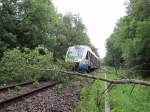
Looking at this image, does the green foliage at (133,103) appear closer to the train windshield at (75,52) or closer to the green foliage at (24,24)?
the train windshield at (75,52)

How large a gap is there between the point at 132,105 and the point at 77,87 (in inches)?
276

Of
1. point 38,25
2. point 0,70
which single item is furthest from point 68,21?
point 0,70

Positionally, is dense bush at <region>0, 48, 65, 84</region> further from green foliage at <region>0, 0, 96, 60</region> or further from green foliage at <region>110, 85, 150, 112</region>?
green foliage at <region>0, 0, 96, 60</region>

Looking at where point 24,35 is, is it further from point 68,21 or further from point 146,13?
point 68,21

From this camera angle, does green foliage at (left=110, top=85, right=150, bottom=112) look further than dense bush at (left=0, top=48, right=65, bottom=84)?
No

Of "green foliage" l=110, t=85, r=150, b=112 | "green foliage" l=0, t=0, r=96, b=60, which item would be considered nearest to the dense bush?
"green foliage" l=110, t=85, r=150, b=112

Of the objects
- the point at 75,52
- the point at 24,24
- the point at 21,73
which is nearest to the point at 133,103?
the point at 21,73

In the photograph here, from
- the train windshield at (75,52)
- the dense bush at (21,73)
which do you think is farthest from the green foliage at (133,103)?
the train windshield at (75,52)

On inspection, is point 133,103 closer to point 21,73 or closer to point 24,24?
point 21,73

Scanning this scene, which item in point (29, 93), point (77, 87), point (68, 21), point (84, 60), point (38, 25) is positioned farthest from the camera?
point (68, 21)

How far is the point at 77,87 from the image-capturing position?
725 inches

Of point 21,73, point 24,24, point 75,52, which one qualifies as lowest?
point 21,73

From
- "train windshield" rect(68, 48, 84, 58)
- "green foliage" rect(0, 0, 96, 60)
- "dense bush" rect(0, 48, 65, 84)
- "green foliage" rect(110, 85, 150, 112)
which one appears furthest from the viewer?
"green foliage" rect(0, 0, 96, 60)

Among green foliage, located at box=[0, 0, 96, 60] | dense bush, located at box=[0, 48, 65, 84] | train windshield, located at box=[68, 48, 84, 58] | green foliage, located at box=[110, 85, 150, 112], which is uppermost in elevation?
green foliage, located at box=[0, 0, 96, 60]
